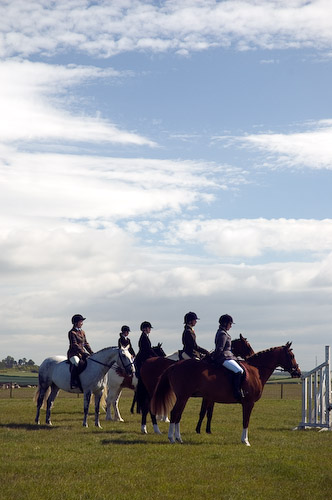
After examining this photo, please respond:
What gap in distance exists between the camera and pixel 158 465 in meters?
13.1

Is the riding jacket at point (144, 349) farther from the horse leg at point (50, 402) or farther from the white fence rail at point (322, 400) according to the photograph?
the white fence rail at point (322, 400)

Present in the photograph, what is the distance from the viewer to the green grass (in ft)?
36.6

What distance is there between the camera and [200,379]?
16547 millimetres

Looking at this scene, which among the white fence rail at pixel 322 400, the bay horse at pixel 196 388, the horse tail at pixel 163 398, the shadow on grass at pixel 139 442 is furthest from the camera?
the white fence rail at pixel 322 400

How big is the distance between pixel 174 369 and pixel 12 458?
4.73 m

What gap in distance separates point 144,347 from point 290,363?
4558 mm

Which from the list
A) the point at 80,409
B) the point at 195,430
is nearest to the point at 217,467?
the point at 195,430

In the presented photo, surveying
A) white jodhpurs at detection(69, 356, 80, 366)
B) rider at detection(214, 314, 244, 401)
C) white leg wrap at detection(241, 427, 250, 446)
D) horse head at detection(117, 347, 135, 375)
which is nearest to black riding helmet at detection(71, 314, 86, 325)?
white jodhpurs at detection(69, 356, 80, 366)

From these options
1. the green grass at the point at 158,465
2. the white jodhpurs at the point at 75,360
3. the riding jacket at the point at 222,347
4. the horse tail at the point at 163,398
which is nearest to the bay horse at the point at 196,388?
the horse tail at the point at 163,398

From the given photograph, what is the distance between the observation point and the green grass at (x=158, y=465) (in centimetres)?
1115

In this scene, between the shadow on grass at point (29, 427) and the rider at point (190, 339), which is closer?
the rider at point (190, 339)

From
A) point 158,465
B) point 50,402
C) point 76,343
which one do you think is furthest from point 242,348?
point 50,402

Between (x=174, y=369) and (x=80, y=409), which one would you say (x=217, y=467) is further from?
(x=80, y=409)

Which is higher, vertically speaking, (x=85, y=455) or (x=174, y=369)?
(x=174, y=369)
